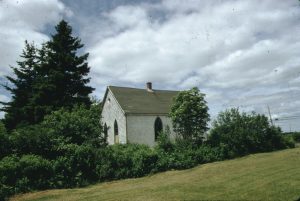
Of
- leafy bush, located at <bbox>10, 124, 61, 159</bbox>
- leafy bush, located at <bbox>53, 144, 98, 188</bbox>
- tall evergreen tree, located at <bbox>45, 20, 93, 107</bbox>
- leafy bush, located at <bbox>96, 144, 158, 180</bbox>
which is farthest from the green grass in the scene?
tall evergreen tree, located at <bbox>45, 20, 93, 107</bbox>

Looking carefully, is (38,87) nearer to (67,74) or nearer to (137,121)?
(67,74)

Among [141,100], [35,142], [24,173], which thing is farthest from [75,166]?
[141,100]

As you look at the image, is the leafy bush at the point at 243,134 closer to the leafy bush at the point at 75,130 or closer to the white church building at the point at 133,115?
the white church building at the point at 133,115

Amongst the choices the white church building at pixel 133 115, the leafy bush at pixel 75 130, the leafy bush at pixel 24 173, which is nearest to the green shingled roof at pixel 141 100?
the white church building at pixel 133 115

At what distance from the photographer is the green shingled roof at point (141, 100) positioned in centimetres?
4241

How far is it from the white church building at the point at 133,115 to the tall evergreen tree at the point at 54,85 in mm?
4614

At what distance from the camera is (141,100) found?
149ft

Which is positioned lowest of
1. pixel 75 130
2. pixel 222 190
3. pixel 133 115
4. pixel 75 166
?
pixel 222 190

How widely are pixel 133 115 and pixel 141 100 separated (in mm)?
4452

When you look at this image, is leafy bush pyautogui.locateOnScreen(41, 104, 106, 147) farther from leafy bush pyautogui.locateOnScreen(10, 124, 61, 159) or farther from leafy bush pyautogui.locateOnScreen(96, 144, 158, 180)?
leafy bush pyautogui.locateOnScreen(96, 144, 158, 180)

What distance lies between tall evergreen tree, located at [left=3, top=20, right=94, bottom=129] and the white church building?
461cm

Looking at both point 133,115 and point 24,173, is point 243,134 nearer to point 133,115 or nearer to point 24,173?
point 133,115

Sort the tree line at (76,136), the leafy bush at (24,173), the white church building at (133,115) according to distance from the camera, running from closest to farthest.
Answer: the leafy bush at (24,173)
the tree line at (76,136)
the white church building at (133,115)

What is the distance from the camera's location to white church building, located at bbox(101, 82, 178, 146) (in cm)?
4122
